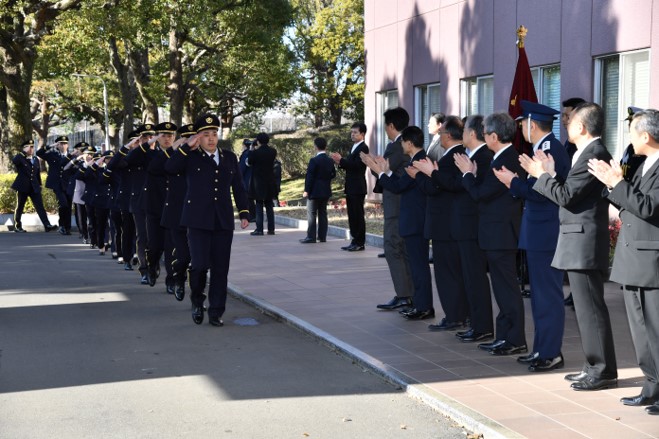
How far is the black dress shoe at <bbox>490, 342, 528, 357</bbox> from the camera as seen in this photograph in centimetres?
809

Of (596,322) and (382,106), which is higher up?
(382,106)

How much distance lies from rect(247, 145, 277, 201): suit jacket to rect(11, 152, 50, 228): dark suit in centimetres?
534

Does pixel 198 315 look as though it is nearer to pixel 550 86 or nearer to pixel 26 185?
pixel 550 86

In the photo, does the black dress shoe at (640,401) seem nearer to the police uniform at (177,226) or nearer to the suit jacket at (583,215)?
the suit jacket at (583,215)

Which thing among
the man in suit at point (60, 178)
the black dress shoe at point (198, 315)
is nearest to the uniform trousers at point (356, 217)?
the black dress shoe at point (198, 315)

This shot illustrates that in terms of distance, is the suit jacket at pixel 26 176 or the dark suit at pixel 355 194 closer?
the dark suit at pixel 355 194

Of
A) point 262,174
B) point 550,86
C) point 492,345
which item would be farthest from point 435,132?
point 262,174

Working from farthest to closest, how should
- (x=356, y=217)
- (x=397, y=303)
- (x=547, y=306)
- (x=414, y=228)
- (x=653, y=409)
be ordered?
(x=356, y=217) → (x=397, y=303) → (x=414, y=228) → (x=547, y=306) → (x=653, y=409)

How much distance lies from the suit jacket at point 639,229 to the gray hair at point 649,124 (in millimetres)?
191

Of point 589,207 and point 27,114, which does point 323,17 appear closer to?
point 27,114

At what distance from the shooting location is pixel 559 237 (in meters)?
7.02

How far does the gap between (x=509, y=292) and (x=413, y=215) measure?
6.08ft

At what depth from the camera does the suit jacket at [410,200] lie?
31.8ft

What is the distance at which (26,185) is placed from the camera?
73.5 ft
